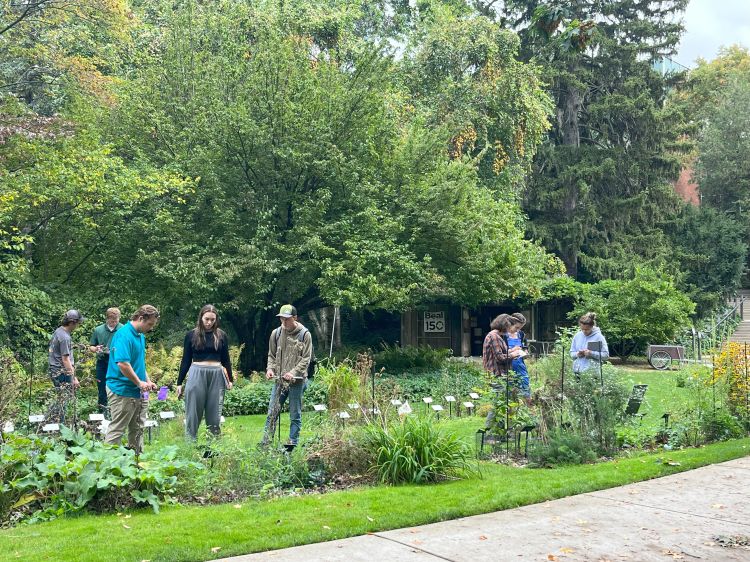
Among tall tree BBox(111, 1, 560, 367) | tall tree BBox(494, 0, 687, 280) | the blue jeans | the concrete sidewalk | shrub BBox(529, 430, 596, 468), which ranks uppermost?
tall tree BBox(494, 0, 687, 280)

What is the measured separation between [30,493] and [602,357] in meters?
7.01

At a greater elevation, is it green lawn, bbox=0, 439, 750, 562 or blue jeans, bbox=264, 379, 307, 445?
blue jeans, bbox=264, 379, 307, 445

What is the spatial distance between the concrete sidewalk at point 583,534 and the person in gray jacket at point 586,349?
293cm

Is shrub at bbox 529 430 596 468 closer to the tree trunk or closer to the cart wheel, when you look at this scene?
the tree trunk

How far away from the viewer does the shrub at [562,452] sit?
8.25 m

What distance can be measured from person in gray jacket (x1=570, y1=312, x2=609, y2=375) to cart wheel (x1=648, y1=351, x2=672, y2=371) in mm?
14946

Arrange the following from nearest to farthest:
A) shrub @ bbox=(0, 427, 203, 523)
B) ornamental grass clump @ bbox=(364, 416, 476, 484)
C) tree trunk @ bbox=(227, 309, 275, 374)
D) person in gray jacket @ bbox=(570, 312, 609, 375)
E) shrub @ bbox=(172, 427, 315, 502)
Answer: shrub @ bbox=(0, 427, 203, 523)
shrub @ bbox=(172, 427, 315, 502)
ornamental grass clump @ bbox=(364, 416, 476, 484)
person in gray jacket @ bbox=(570, 312, 609, 375)
tree trunk @ bbox=(227, 309, 275, 374)

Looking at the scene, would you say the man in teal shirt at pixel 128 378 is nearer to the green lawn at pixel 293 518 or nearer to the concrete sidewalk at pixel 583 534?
the green lawn at pixel 293 518

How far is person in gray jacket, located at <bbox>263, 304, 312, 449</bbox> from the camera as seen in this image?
Answer: 28.1ft

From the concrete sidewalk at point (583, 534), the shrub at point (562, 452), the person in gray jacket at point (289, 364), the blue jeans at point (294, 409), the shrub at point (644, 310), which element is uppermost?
the shrub at point (644, 310)

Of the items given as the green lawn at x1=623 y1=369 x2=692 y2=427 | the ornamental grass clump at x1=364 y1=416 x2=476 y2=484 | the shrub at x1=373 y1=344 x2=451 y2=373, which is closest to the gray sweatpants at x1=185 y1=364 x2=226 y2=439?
the ornamental grass clump at x1=364 y1=416 x2=476 y2=484

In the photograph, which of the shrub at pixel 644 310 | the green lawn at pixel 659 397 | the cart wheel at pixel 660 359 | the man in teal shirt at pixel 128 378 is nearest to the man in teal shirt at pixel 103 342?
the man in teal shirt at pixel 128 378

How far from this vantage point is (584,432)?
8664mm

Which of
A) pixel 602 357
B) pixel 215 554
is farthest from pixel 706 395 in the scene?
pixel 215 554
